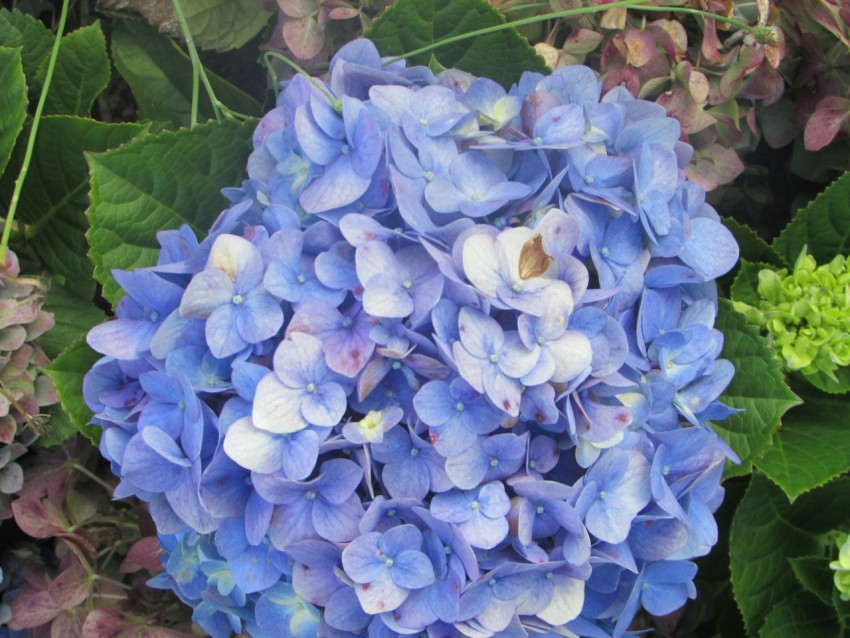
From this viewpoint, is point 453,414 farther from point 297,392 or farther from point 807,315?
point 807,315

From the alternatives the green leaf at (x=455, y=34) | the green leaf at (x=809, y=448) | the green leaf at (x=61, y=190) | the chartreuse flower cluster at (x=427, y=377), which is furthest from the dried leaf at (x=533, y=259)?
the green leaf at (x=61, y=190)

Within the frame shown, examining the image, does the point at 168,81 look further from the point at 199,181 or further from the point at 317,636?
the point at 317,636

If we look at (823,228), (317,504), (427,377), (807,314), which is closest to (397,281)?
(427,377)

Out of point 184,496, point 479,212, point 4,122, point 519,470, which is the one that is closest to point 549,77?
point 479,212

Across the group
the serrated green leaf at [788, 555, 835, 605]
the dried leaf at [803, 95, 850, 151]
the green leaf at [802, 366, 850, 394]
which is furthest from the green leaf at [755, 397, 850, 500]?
the dried leaf at [803, 95, 850, 151]

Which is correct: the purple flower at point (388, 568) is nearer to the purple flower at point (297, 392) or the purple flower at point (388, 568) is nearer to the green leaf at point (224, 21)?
the purple flower at point (297, 392)

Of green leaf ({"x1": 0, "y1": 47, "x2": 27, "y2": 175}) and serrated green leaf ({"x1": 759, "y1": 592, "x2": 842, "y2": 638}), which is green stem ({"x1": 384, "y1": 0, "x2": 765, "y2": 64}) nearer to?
green leaf ({"x1": 0, "y1": 47, "x2": 27, "y2": 175})
